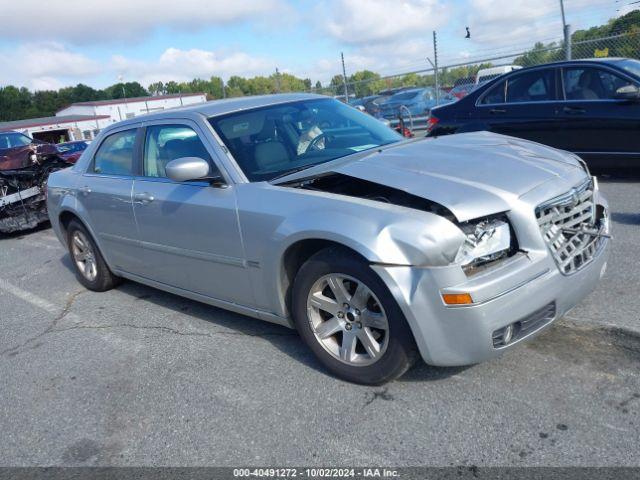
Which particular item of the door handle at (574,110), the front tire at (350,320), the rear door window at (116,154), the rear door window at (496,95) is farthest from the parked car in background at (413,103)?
the front tire at (350,320)

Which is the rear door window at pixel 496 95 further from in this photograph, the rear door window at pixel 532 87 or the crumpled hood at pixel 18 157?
the crumpled hood at pixel 18 157

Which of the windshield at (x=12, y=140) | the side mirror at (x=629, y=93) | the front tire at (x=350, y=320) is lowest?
the front tire at (x=350, y=320)

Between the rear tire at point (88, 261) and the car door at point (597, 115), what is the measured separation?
5.70 m

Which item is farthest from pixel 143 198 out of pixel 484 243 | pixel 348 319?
pixel 484 243

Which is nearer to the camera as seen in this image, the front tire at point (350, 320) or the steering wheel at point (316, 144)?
the front tire at point (350, 320)

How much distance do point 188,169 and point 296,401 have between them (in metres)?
1.55

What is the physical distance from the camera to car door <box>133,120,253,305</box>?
143 inches

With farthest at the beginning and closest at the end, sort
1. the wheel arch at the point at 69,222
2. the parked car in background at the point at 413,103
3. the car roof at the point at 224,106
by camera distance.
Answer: the parked car in background at the point at 413,103 → the wheel arch at the point at 69,222 → the car roof at the point at 224,106

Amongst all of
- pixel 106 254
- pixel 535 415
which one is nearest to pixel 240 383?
pixel 535 415

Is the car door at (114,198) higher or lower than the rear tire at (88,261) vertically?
higher

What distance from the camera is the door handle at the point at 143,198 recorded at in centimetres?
423

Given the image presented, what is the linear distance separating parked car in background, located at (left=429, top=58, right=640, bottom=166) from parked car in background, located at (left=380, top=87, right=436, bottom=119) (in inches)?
385

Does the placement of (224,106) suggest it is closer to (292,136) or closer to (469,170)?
(292,136)

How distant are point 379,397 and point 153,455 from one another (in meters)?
Answer: 1.19
